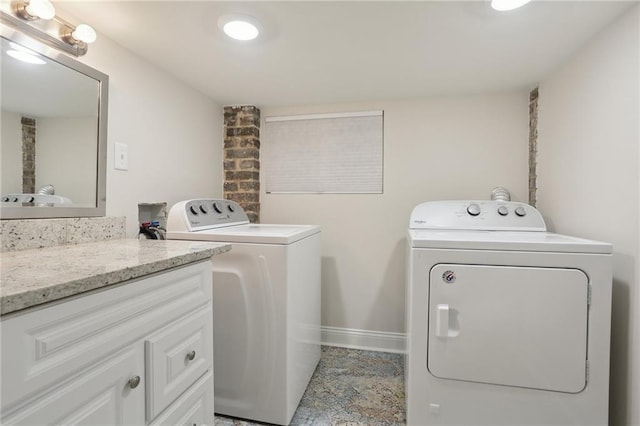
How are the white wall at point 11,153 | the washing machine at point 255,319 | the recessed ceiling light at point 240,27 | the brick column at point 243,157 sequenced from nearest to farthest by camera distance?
the white wall at point 11,153, the recessed ceiling light at point 240,27, the washing machine at point 255,319, the brick column at point 243,157

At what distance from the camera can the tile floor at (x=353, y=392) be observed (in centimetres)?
156

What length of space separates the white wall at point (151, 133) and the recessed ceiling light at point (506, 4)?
169 cm

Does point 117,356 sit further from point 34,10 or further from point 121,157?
point 34,10

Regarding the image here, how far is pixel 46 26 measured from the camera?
1163 mm

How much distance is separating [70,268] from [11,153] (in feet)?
2.23

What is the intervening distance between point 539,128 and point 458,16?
44.2 inches

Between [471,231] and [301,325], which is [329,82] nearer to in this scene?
[471,231]

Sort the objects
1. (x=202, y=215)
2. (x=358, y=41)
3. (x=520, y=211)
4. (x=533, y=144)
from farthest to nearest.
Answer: (x=533, y=144)
(x=520, y=211)
(x=202, y=215)
(x=358, y=41)

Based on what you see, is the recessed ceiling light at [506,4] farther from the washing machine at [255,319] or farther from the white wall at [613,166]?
the washing machine at [255,319]

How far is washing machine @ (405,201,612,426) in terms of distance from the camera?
118 cm

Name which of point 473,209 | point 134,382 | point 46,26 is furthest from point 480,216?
point 46,26

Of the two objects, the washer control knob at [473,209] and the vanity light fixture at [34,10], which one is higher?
the vanity light fixture at [34,10]

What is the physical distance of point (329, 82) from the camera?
1.96m

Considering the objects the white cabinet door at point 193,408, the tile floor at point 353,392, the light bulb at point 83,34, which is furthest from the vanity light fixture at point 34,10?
the tile floor at point 353,392
